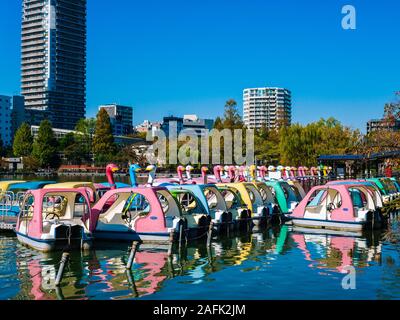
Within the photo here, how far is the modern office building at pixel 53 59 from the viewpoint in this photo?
17388cm

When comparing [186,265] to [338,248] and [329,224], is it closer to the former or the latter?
[338,248]

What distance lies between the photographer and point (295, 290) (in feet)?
44.0

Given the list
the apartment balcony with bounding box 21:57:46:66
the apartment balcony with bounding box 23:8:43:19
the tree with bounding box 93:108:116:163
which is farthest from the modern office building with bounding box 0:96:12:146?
the tree with bounding box 93:108:116:163

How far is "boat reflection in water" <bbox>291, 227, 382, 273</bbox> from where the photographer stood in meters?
16.9

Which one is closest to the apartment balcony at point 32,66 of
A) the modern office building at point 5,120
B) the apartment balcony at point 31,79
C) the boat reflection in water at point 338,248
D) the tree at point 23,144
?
the apartment balcony at point 31,79

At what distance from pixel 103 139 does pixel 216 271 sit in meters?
102

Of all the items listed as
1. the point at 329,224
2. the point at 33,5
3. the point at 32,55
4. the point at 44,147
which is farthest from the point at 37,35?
the point at 329,224

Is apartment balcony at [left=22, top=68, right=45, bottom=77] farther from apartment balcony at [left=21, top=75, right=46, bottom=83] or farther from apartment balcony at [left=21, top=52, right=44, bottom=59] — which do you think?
apartment balcony at [left=21, top=52, right=44, bottom=59]

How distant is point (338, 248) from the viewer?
19766 mm

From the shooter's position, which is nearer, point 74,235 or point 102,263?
point 102,263
